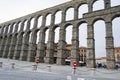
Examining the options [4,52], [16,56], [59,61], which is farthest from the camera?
[4,52]

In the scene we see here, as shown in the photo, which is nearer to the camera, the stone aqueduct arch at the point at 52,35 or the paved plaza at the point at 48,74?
the paved plaza at the point at 48,74

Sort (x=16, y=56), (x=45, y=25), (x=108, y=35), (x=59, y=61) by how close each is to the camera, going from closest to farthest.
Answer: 1. (x=108, y=35)
2. (x=59, y=61)
3. (x=45, y=25)
4. (x=16, y=56)

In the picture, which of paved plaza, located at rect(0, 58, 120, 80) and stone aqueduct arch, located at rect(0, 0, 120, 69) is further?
stone aqueduct arch, located at rect(0, 0, 120, 69)

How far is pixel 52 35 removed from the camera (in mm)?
37250

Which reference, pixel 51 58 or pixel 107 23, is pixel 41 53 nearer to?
pixel 51 58

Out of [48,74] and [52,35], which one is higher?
[52,35]

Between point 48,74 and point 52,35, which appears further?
point 52,35

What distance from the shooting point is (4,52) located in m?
48.9

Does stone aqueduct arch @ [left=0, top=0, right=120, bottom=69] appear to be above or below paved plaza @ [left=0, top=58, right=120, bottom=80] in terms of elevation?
above

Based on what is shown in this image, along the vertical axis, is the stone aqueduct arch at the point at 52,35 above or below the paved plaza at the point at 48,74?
above

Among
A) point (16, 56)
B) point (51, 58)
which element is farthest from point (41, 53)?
point (16, 56)

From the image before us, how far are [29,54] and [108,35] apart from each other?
833 inches

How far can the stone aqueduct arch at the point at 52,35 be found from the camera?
29.5 meters

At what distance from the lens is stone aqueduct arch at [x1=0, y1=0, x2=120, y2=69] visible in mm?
29538
